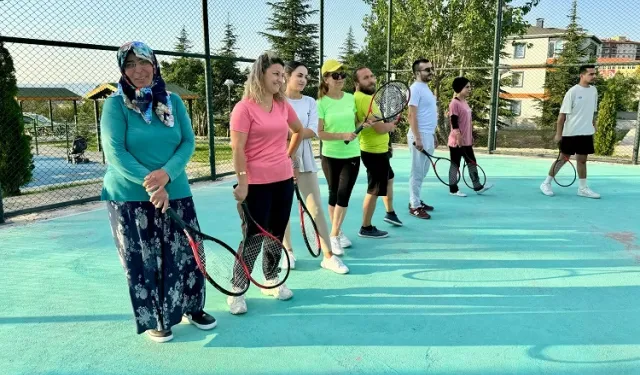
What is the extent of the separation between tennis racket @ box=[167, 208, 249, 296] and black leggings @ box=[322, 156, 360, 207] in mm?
1277

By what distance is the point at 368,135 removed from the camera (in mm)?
4441

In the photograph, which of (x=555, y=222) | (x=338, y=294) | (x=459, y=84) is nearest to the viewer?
(x=338, y=294)

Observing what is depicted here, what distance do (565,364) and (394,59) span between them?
21191 mm

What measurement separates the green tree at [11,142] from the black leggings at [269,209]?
7.30 meters

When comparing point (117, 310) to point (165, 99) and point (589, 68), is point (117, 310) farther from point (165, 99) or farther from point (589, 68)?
point (589, 68)

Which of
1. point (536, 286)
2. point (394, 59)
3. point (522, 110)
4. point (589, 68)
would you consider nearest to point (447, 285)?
point (536, 286)

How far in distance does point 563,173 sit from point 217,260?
23.0 ft

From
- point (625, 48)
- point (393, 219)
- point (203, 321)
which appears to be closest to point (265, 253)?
point (203, 321)

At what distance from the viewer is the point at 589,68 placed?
6297mm

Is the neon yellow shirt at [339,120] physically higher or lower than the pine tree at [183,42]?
lower

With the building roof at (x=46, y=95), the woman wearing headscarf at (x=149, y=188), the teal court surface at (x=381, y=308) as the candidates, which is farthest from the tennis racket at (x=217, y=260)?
the building roof at (x=46, y=95)

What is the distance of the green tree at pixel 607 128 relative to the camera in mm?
16266

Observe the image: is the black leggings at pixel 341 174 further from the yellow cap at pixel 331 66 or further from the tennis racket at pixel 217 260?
the tennis racket at pixel 217 260

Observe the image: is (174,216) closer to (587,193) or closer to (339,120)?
(339,120)
